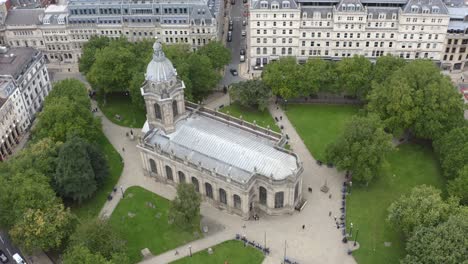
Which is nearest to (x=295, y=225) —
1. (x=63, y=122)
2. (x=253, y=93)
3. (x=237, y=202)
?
(x=237, y=202)

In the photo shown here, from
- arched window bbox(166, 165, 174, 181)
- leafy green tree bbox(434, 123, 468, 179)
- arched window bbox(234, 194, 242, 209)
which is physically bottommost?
arched window bbox(234, 194, 242, 209)

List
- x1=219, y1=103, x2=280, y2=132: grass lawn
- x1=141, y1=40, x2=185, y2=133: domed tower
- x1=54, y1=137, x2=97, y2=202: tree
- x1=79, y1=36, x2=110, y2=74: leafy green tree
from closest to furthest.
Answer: x1=141, y1=40, x2=185, y2=133: domed tower
x1=54, y1=137, x2=97, y2=202: tree
x1=219, y1=103, x2=280, y2=132: grass lawn
x1=79, y1=36, x2=110, y2=74: leafy green tree

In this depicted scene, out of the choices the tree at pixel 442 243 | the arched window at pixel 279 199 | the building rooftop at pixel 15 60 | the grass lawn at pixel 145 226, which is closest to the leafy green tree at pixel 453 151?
the tree at pixel 442 243

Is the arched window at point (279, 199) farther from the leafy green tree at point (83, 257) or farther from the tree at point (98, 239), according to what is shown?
the leafy green tree at point (83, 257)

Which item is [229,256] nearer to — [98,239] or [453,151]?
[98,239]

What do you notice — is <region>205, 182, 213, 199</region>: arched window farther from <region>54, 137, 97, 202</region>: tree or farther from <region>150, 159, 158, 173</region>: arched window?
<region>54, 137, 97, 202</region>: tree

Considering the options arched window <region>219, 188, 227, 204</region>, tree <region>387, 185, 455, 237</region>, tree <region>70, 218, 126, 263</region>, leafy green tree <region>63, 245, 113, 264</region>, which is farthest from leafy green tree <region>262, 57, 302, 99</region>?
leafy green tree <region>63, 245, 113, 264</region>
